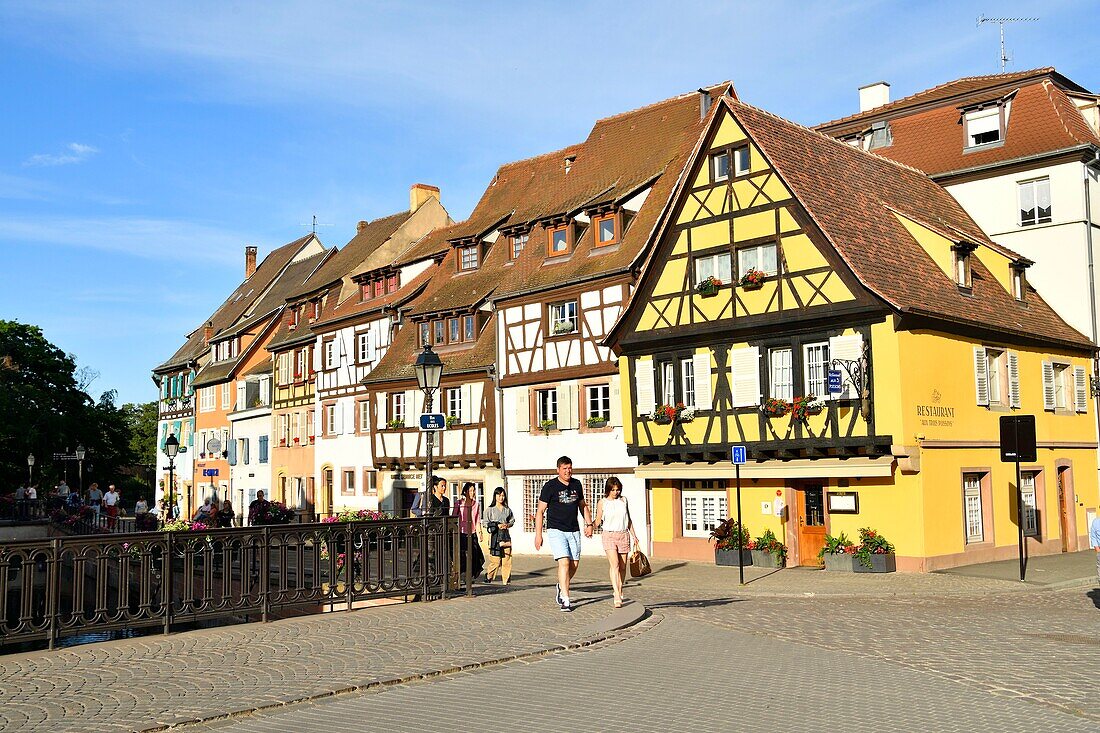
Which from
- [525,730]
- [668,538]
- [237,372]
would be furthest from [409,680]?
[237,372]

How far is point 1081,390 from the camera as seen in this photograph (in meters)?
32.2

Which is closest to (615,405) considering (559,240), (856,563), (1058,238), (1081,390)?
(559,240)

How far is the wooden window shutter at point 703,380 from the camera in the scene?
2877 cm

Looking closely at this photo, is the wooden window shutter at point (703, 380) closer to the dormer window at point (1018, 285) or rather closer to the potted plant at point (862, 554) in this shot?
the potted plant at point (862, 554)

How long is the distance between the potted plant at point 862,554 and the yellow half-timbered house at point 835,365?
1.23ft

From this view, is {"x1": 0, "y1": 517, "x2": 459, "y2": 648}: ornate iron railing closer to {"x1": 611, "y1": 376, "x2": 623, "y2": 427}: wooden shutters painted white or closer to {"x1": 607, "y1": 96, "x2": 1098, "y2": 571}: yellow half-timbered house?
{"x1": 607, "y1": 96, "x2": 1098, "y2": 571}: yellow half-timbered house

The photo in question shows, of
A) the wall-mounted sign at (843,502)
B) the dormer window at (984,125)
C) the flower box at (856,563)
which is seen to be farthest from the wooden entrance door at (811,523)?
the dormer window at (984,125)

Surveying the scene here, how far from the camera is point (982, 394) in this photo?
28.0 metres

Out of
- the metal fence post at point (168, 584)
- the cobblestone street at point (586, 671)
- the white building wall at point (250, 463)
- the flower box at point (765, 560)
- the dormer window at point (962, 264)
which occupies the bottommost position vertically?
the flower box at point (765, 560)

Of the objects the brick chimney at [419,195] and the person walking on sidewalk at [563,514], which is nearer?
the person walking on sidewalk at [563,514]

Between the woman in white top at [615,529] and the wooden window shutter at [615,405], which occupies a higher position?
the wooden window shutter at [615,405]

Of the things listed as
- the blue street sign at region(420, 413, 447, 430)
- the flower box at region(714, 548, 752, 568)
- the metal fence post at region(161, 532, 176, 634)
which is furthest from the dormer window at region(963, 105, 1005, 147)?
the metal fence post at region(161, 532, 176, 634)

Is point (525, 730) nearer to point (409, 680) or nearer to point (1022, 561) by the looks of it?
point (409, 680)

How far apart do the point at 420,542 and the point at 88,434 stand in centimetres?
5807
